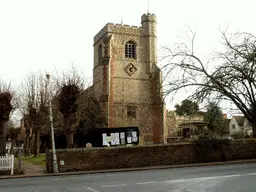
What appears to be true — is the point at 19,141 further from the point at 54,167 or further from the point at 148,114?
the point at 54,167

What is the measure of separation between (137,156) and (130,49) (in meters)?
28.1

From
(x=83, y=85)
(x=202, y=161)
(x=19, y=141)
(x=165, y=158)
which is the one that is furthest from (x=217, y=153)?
(x=19, y=141)

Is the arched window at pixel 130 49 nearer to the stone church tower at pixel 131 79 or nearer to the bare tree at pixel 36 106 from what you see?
the stone church tower at pixel 131 79

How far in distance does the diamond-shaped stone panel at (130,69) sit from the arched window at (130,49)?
149 cm

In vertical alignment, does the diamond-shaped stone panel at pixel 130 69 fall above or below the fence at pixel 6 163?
above

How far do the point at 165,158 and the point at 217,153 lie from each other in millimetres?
4119

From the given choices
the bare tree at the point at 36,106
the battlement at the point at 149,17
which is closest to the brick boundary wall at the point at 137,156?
the bare tree at the point at 36,106

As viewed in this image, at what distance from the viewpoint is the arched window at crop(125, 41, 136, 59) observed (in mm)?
47438

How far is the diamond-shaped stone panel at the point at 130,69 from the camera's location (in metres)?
46.5

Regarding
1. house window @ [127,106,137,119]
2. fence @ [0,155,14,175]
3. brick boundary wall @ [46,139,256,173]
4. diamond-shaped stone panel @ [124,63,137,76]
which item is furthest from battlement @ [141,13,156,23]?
fence @ [0,155,14,175]

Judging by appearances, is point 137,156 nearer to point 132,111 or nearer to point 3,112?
point 3,112

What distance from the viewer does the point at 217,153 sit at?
23781mm

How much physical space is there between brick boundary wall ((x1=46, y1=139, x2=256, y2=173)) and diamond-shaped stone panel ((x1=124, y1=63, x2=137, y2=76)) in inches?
963

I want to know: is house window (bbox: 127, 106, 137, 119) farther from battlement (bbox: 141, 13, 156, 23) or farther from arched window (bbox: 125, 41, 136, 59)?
battlement (bbox: 141, 13, 156, 23)
